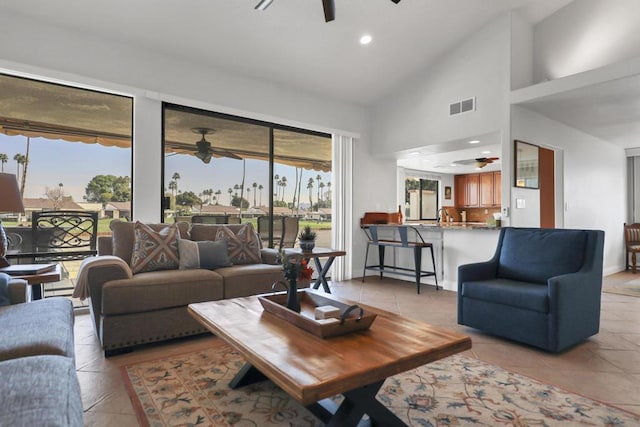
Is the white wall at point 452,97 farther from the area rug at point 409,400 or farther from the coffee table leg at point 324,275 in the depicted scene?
the area rug at point 409,400

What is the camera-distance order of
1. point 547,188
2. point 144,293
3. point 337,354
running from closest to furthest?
point 337,354 → point 144,293 → point 547,188

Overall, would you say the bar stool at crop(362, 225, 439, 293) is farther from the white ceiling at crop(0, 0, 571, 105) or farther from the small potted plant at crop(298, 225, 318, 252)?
the white ceiling at crop(0, 0, 571, 105)

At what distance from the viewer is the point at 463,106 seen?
16.5 feet

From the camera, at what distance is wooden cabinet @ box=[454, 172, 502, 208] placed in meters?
9.45

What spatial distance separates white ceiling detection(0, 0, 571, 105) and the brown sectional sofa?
2097 mm

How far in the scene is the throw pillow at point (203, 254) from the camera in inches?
136

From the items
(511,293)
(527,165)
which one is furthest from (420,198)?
(511,293)

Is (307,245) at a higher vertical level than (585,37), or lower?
lower

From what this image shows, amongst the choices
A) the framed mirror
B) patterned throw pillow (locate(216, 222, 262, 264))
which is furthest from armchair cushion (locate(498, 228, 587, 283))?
patterned throw pillow (locate(216, 222, 262, 264))

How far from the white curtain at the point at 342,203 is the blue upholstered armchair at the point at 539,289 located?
2800 millimetres

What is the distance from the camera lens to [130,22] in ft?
12.4

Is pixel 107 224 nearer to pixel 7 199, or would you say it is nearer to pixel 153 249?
pixel 153 249

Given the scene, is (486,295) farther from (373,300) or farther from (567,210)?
(567,210)

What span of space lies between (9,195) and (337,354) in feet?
8.55
